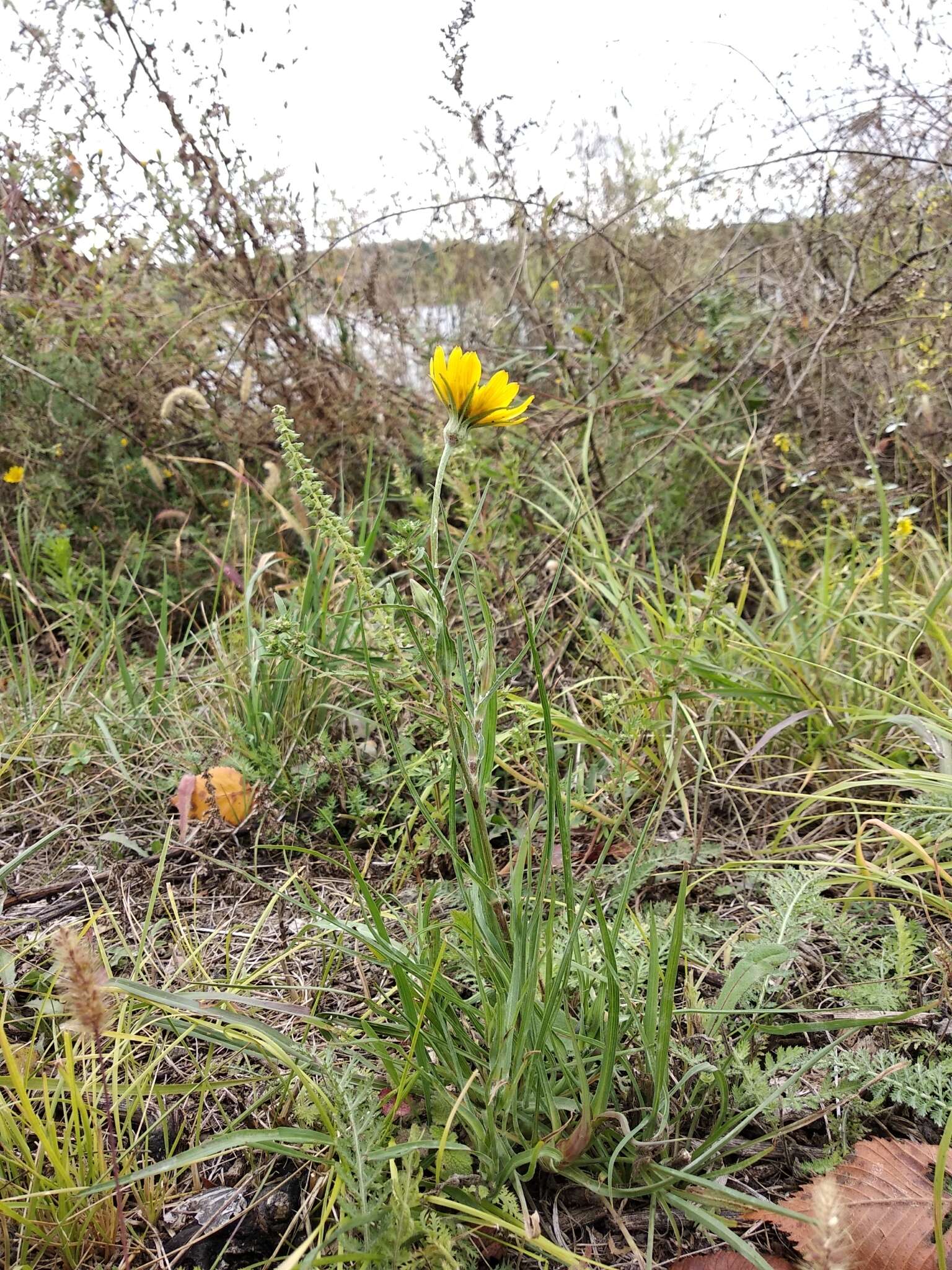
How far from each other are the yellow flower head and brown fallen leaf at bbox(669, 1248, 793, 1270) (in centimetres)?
92

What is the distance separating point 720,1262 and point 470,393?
967 mm

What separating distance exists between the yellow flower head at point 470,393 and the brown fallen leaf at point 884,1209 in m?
0.86

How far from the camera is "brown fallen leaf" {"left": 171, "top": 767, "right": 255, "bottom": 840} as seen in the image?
1.66 metres

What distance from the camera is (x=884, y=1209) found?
90 cm

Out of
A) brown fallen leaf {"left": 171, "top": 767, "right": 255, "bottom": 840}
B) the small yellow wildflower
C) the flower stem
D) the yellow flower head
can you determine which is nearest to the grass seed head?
the flower stem

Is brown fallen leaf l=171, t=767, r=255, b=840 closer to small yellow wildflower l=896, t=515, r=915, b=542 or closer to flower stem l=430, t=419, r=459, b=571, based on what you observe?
flower stem l=430, t=419, r=459, b=571

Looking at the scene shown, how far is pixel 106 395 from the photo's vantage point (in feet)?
9.46

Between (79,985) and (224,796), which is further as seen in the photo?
(224,796)

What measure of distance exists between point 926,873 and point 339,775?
1.05m

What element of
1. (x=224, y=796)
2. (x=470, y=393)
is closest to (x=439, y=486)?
(x=470, y=393)

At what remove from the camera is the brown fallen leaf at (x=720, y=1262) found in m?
0.89

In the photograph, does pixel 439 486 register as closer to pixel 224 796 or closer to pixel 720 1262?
pixel 720 1262

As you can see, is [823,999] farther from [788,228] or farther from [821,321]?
[788,228]

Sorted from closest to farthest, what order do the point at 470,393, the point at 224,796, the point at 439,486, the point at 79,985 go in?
the point at 79,985 → the point at 439,486 → the point at 470,393 → the point at 224,796
